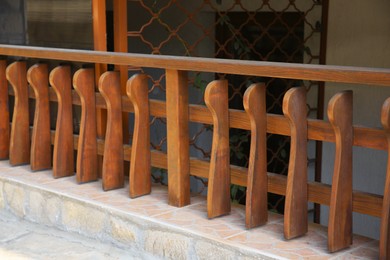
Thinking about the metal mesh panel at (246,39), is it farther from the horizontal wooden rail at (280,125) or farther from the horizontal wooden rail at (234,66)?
the horizontal wooden rail at (280,125)

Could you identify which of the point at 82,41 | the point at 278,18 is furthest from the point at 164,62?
the point at 278,18

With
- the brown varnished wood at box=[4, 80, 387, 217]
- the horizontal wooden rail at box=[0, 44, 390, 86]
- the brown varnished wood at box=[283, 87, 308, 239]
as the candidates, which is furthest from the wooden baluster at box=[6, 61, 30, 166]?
the brown varnished wood at box=[283, 87, 308, 239]

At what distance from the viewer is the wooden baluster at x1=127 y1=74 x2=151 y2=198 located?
3588mm

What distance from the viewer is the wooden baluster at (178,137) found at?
3.41 m

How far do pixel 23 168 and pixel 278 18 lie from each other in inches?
92.8

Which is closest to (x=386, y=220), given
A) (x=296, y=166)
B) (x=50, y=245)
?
(x=296, y=166)

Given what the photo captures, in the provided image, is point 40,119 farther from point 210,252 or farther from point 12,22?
point 210,252

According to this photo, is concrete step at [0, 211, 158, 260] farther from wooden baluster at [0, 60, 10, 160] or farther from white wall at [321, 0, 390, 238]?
white wall at [321, 0, 390, 238]

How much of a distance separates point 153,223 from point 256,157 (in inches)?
24.0

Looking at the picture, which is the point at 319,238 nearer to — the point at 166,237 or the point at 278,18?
the point at 166,237

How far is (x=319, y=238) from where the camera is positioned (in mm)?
3107

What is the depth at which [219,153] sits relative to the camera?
3314 millimetres

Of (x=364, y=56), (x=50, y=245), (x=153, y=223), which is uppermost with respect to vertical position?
(x=364, y=56)

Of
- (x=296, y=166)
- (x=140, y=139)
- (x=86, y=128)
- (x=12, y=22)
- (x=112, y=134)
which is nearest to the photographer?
(x=296, y=166)
